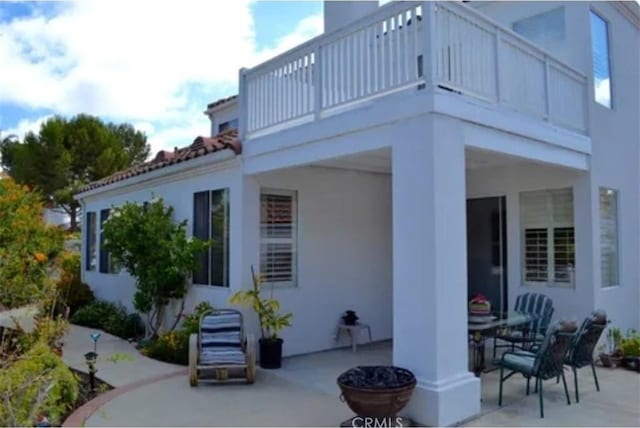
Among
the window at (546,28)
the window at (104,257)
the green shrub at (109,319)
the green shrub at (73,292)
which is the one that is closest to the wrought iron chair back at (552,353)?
the window at (546,28)

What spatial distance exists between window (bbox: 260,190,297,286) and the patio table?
3551 mm

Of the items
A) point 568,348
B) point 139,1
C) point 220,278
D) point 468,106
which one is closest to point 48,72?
point 139,1

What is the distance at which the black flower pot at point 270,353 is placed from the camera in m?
8.38

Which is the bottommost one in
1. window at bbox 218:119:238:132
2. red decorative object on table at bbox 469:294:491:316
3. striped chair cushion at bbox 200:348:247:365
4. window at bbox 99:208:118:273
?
striped chair cushion at bbox 200:348:247:365

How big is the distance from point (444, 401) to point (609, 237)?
6206mm

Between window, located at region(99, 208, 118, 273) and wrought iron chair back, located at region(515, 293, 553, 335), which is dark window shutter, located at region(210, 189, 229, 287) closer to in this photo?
wrought iron chair back, located at region(515, 293, 553, 335)

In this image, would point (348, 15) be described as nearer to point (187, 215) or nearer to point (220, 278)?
point (187, 215)

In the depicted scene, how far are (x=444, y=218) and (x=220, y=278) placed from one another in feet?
17.3

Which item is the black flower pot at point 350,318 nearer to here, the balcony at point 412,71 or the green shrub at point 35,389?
the balcony at point 412,71

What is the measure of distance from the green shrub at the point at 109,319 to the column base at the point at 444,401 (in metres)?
8.12

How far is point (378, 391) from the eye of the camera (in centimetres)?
526

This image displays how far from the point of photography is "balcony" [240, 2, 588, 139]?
20.5 feet

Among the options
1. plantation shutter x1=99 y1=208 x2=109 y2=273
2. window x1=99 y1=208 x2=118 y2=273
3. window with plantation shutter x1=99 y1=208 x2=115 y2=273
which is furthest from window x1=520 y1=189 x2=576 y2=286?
plantation shutter x1=99 y1=208 x2=109 y2=273

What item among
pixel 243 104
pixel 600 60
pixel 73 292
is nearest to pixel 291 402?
pixel 243 104
